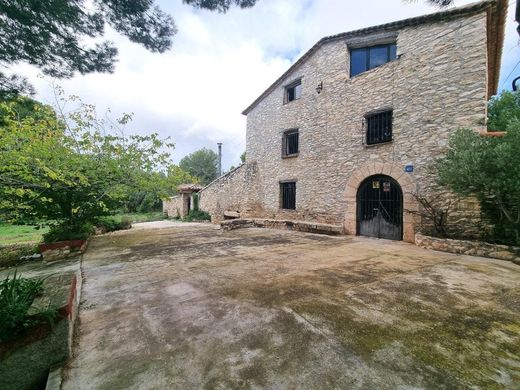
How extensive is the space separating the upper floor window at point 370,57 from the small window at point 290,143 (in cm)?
314

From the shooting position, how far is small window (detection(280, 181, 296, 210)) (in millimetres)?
9945

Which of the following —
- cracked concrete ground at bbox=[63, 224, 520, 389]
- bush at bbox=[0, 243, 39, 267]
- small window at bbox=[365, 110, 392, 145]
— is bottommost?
bush at bbox=[0, 243, 39, 267]

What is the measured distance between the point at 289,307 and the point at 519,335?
191cm

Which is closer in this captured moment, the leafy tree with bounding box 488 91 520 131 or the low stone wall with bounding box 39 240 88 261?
the low stone wall with bounding box 39 240 88 261

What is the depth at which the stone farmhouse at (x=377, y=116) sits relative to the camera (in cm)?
571

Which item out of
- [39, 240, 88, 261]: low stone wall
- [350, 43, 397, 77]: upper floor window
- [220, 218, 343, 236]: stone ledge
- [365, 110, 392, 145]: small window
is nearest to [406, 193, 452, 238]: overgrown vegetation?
[365, 110, 392, 145]: small window

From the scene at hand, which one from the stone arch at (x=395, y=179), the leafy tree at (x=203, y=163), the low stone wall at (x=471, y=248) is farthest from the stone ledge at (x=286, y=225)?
the leafy tree at (x=203, y=163)

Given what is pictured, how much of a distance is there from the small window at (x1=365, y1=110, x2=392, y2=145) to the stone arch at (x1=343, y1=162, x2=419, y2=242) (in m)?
0.84

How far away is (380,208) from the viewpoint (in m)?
7.12

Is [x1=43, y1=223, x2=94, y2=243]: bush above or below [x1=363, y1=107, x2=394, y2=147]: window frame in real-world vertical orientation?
below

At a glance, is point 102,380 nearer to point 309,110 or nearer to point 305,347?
point 305,347

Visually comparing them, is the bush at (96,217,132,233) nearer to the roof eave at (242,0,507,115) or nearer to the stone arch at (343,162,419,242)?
the stone arch at (343,162,419,242)

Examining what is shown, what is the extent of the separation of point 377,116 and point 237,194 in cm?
737

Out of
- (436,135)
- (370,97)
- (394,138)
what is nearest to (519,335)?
(436,135)
